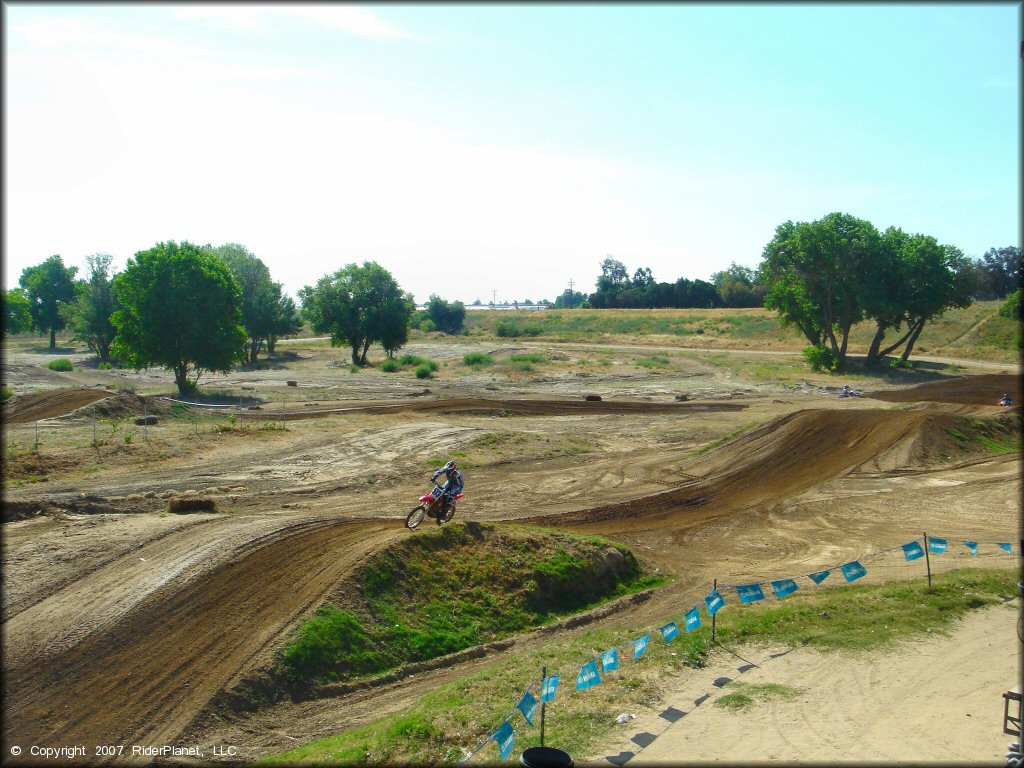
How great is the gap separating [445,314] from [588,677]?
106712 millimetres

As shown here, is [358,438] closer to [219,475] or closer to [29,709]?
[219,475]

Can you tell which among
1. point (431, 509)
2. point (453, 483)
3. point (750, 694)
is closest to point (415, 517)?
point (431, 509)

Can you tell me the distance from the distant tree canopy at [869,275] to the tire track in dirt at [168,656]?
56.1 meters

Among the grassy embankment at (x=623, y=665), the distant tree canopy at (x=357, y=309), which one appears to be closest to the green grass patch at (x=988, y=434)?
the grassy embankment at (x=623, y=665)

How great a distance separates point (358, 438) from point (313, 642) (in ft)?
65.9

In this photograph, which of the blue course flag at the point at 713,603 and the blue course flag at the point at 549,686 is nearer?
the blue course flag at the point at 549,686

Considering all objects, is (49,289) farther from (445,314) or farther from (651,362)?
(651,362)

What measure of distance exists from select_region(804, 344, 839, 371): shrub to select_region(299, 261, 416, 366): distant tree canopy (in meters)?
38.3

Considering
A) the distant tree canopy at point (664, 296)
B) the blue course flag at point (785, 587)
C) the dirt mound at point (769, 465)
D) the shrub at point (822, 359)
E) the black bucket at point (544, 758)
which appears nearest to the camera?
the black bucket at point (544, 758)

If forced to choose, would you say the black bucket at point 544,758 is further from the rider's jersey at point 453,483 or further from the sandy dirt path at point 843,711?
the rider's jersey at point 453,483

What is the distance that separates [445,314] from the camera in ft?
382

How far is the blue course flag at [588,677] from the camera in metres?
11.7

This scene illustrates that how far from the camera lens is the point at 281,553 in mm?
16516

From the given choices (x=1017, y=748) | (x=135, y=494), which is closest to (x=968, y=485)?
(x=1017, y=748)
